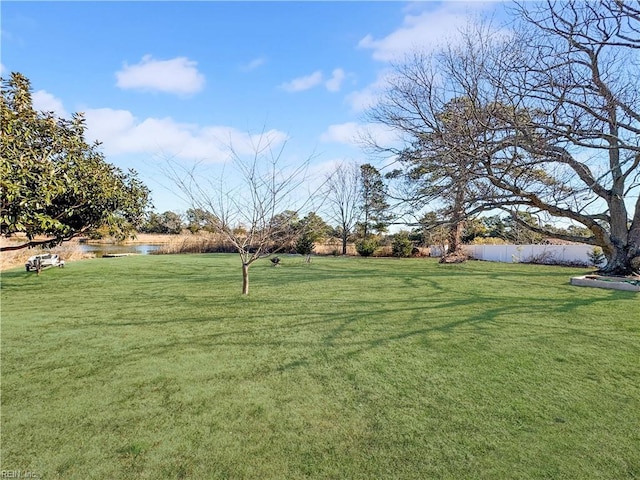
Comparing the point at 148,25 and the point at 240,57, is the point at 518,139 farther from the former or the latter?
the point at 148,25

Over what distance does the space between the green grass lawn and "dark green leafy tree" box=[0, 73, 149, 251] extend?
59.7 inches

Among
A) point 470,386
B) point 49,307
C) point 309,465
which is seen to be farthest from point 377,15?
point 49,307

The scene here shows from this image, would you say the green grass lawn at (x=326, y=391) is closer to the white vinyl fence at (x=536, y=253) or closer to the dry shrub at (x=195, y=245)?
the white vinyl fence at (x=536, y=253)

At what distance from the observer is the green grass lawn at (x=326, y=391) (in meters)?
1.75

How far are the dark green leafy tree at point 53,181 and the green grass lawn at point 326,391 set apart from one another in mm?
1517

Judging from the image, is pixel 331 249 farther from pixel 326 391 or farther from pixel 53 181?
pixel 326 391

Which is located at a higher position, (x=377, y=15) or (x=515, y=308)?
(x=377, y=15)

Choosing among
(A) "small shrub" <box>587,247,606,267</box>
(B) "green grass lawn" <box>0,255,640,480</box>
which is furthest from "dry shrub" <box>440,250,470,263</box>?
(B) "green grass lawn" <box>0,255,640,480</box>

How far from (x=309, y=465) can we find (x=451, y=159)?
619 cm

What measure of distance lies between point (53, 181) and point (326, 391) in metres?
4.24

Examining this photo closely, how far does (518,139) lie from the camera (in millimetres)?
5492

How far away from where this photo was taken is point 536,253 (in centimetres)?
1491

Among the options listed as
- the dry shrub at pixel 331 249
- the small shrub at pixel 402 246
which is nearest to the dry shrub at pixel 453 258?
the small shrub at pixel 402 246


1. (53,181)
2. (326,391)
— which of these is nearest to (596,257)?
(326,391)
